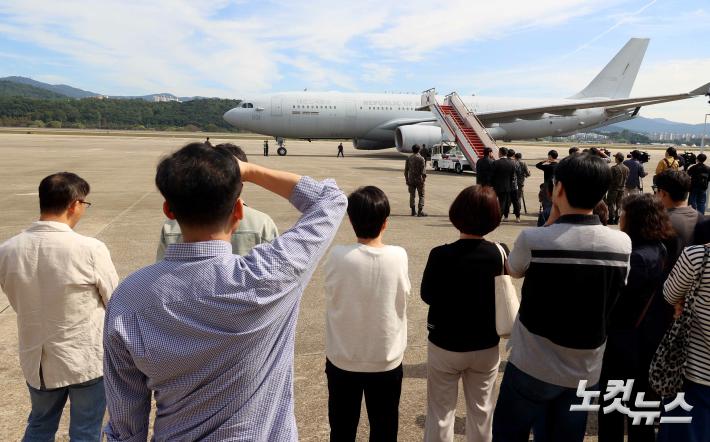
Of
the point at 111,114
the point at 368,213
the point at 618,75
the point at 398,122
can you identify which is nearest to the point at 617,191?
the point at 368,213

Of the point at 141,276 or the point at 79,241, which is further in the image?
the point at 79,241

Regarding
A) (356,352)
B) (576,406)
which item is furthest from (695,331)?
(356,352)

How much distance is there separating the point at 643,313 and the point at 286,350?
2441 millimetres

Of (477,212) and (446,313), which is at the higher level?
(477,212)

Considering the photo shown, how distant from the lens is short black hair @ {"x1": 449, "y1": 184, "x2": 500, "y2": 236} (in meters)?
2.87

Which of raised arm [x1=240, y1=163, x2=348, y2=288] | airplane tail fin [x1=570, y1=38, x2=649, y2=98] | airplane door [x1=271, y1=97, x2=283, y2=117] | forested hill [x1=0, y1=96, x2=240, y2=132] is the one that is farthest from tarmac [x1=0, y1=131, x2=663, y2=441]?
forested hill [x1=0, y1=96, x2=240, y2=132]

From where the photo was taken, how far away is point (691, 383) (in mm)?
2654

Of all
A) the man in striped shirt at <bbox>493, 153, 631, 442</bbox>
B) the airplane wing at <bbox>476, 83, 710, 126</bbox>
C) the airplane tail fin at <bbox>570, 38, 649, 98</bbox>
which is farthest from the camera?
the airplane tail fin at <bbox>570, 38, 649, 98</bbox>

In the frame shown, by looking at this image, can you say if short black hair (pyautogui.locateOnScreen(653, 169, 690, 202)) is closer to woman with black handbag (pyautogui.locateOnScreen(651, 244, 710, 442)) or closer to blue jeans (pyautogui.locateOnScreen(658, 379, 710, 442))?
woman with black handbag (pyautogui.locateOnScreen(651, 244, 710, 442))

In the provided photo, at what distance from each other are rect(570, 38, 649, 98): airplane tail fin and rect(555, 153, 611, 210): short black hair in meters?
42.2

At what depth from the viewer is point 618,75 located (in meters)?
39.2

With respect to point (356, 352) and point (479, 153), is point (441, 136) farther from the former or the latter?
point (356, 352)

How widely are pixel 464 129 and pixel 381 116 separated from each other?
1045cm

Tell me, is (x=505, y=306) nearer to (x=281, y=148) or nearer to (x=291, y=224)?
(x=291, y=224)
